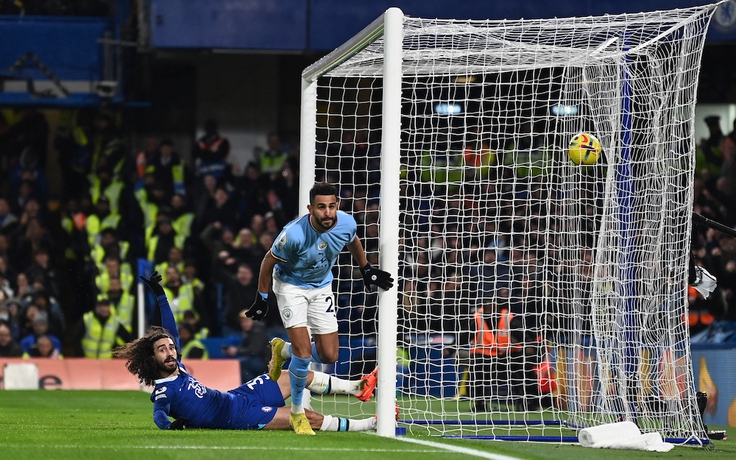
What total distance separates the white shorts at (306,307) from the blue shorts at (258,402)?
65cm

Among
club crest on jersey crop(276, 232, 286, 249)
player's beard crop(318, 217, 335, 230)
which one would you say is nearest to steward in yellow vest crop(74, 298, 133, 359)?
club crest on jersey crop(276, 232, 286, 249)

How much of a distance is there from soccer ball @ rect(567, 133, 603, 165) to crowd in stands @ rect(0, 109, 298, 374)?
778 cm

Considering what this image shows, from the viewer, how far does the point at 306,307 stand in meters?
8.54

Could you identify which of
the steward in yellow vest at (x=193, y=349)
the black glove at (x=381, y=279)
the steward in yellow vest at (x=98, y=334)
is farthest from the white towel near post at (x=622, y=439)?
the steward in yellow vest at (x=98, y=334)

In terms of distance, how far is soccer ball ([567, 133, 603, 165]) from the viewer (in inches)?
374

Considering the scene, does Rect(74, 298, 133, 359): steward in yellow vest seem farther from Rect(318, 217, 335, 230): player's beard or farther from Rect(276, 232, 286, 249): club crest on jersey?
Rect(318, 217, 335, 230): player's beard

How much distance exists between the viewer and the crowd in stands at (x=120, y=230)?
16.8 m

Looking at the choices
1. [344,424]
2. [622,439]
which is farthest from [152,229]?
[622,439]

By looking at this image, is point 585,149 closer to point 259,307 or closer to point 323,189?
point 323,189

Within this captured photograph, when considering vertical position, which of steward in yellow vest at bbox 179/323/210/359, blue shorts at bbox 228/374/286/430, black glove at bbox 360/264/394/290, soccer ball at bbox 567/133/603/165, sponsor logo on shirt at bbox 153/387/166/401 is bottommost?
steward in yellow vest at bbox 179/323/210/359

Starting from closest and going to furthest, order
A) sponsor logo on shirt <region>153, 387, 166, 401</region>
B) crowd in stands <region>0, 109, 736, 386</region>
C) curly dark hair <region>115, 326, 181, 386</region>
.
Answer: sponsor logo on shirt <region>153, 387, 166, 401</region>
curly dark hair <region>115, 326, 181, 386</region>
crowd in stands <region>0, 109, 736, 386</region>

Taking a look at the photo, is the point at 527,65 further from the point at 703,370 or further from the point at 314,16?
the point at 314,16

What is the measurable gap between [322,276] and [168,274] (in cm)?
905

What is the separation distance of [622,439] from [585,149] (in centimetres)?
261
